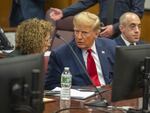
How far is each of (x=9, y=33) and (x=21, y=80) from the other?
4000 millimetres

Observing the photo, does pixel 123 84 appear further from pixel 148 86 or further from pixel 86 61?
pixel 86 61

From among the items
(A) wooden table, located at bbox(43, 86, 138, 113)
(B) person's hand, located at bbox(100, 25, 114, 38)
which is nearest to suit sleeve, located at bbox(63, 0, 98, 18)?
(B) person's hand, located at bbox(100, 25, 114, 38)

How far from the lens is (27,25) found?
309 centimetres

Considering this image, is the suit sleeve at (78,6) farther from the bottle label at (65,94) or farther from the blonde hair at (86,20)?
the bottle label at (65,94)

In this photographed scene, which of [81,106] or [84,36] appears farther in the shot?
[84,36]

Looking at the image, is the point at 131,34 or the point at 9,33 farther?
the point at 9,33

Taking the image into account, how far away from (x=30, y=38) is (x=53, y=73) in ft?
1.09

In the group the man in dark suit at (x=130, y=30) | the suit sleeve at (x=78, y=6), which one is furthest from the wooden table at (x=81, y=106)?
the suit sleeve at (x=78, y=6)

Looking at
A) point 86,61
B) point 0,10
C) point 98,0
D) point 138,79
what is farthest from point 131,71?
point 0,10

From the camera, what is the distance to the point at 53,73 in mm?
3178

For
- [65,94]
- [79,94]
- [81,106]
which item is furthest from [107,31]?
[81,106]

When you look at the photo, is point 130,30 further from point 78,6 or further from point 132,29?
point 78,6

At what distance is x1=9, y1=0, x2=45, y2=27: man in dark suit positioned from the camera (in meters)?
5.49

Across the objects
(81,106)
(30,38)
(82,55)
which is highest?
(30,38)
